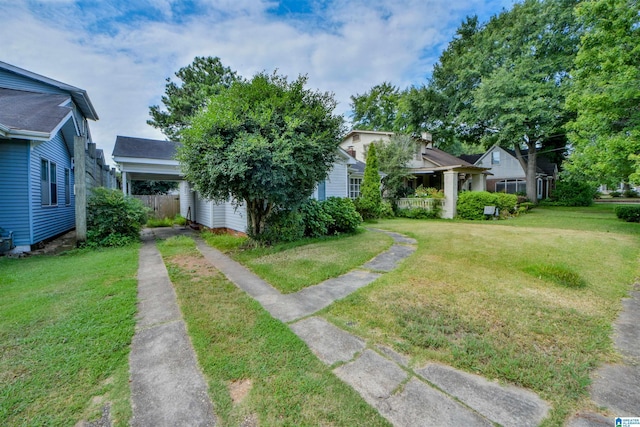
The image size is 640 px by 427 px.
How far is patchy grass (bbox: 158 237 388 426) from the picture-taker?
187cm

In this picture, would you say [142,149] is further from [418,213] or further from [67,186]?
[418,213]

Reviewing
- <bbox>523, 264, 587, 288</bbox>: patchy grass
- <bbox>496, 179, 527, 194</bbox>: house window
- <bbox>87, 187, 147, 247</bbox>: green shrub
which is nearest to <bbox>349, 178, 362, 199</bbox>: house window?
<bbox>87, 187, 147, 247</bbox>: green shrub

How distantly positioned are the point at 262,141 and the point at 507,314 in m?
5.29

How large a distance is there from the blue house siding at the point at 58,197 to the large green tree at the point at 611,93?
54.4 ft

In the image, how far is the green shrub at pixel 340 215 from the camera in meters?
9.37

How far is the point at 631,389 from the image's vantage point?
7.03 ft

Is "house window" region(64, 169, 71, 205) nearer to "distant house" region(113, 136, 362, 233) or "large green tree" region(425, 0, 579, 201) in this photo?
"distant house" region(113, 136, 362, 233)

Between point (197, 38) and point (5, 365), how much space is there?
11.6 m

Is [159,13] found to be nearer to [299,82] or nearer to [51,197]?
[299,82]

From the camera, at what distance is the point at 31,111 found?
7.81 m

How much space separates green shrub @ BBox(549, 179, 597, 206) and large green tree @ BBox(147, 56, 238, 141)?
100ft

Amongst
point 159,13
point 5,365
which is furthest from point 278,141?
point 159,13

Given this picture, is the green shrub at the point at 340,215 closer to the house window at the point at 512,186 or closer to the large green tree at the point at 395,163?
the large green tree at the point at 395,163

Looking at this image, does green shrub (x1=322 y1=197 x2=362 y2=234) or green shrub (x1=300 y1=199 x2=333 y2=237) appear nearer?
green shrub (x1=300 y1=199 x2=333 y2=237)
